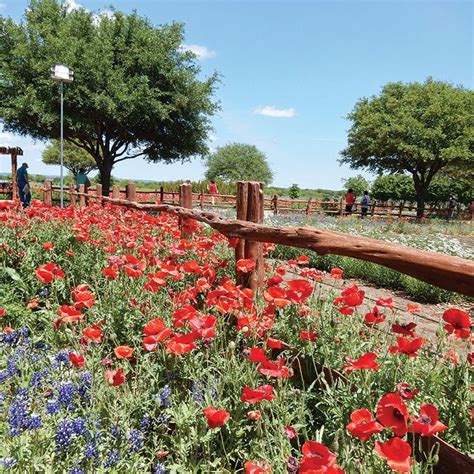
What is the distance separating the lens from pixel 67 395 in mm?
2158

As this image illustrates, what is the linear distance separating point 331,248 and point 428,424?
3.13ft

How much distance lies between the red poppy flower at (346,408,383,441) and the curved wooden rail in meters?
0.54

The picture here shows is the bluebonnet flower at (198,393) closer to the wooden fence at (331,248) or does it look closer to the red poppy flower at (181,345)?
the red poppy flower at (181,345)

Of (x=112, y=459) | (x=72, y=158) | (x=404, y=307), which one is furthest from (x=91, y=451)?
(x=72, y=158)

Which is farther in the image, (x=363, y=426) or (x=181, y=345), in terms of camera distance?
(x=181, y=345)

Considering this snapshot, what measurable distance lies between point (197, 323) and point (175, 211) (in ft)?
7.71

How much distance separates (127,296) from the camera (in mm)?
3539

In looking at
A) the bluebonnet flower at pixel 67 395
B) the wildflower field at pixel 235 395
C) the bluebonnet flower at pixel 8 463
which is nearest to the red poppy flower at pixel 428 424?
the wildflower field at pixel 235 395

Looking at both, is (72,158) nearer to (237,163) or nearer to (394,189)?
(237,163)

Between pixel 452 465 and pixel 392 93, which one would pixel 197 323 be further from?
pixel 392 93

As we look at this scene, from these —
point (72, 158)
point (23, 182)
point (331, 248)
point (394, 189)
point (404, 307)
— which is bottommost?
point (404, 307)

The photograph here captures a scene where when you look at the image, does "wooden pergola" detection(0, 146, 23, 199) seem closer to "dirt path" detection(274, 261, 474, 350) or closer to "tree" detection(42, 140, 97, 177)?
"dirt path" detection(274, 261, 474, 350)

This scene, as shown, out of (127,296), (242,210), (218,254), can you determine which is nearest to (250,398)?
(127,296)

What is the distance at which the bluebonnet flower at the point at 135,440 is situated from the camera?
1.94m
